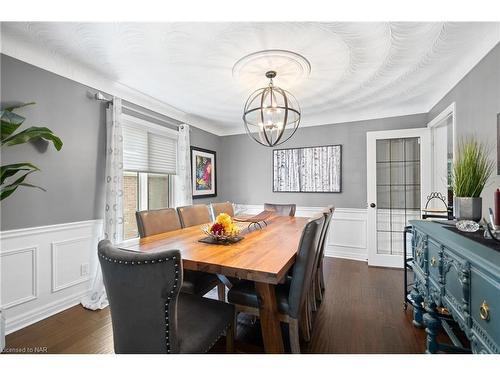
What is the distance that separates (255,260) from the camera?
140cm

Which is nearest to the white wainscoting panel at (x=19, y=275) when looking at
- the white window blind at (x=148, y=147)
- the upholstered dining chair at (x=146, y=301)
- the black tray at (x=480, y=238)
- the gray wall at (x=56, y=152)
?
the gray wall at (x=56, y=152)

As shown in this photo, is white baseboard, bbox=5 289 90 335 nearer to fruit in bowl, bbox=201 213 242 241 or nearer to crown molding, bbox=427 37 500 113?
fruit in bowl, bbox=201 213 242 241

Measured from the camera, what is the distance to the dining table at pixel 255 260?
128 cm

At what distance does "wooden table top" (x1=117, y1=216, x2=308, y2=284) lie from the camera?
1.27 metres

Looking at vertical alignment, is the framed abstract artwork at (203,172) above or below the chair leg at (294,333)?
above

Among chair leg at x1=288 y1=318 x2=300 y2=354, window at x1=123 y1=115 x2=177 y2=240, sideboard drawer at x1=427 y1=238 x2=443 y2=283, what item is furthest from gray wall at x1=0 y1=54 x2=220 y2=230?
sideboard drawer at x1=427 y1=238 x2=443 y2=283

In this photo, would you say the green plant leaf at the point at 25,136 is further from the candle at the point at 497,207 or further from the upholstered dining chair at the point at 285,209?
the candle at the point at 497,207

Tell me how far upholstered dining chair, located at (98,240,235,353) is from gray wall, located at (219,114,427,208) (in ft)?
11.0

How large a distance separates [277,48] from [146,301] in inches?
80.9

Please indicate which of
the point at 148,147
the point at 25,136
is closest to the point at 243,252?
the point at 25,136

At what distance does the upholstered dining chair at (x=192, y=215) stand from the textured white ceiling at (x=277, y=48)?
1.46 meters

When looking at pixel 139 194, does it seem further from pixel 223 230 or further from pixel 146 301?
pixel 146 301

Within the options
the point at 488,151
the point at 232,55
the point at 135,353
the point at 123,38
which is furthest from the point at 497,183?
the point at 123,38

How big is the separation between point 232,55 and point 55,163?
6.38ft
